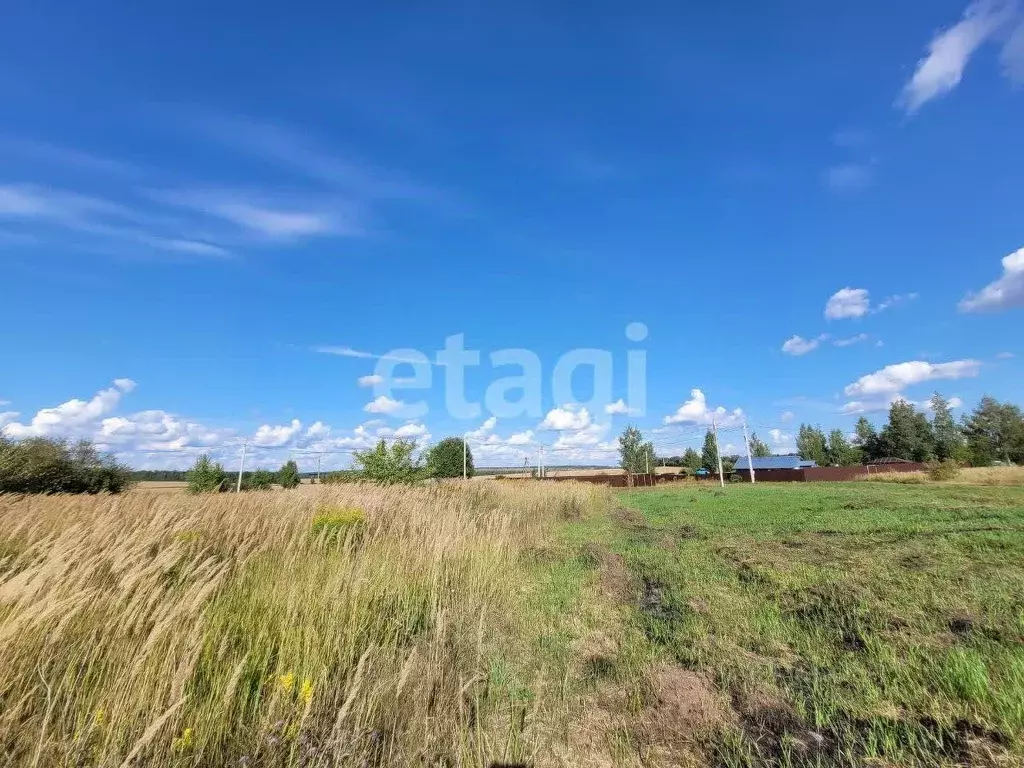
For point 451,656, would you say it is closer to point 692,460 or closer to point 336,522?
point 336,522

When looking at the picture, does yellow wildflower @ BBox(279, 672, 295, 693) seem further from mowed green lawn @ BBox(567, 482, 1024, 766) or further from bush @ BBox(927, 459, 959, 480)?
bush @ BBox(927, 459, 959, 480)

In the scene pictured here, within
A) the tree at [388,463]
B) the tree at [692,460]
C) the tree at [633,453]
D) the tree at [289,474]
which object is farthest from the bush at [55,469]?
the tree at [692,460]

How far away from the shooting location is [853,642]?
412 centimetres

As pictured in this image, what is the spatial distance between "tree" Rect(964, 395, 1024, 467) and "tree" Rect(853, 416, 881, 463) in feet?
39.9

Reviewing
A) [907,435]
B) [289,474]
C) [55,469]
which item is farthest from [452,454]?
[907,435]

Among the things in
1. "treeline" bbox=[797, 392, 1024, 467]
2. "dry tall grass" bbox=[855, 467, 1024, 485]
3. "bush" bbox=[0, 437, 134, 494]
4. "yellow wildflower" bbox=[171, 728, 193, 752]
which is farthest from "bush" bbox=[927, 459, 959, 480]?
"bush" bbox=[0, 437, 134, 494]

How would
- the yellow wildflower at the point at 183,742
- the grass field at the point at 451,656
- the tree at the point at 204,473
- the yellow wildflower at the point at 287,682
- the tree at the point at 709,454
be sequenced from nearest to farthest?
the yellow wildflower at the point at 183,742 → the grass field at the point at 451,656 → the yellow wildflower at the point at 287,682 → the tree at the point at 204,473 → the tree at the point at 709,454

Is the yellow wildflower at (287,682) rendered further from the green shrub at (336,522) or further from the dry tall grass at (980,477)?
the dry tall grass at (980,477)

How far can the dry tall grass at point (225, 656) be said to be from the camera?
224cm

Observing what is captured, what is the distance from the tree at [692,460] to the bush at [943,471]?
121 ft

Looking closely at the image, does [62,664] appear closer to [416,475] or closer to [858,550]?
[858,550]

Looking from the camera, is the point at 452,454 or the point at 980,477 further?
the point at 452,454

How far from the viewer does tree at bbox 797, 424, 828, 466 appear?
88.4m

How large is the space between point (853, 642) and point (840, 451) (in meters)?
97.5
